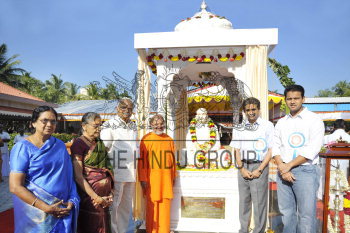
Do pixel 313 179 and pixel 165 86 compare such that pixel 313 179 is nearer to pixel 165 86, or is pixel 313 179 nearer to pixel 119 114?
pixel 119 114

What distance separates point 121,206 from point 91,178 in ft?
3.40

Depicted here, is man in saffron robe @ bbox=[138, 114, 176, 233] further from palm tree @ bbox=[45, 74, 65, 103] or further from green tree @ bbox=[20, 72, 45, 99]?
palm tree @ bbox=[45, 74, 65, 103]

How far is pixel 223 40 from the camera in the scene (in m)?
3.85

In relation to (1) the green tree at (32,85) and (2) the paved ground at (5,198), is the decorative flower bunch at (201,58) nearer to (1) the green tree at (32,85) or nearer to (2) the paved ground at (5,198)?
(2) the paved ground at (5,198)

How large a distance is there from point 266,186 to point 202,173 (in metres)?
0.93

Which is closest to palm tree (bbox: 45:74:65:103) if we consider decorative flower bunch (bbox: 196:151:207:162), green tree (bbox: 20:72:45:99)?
green tree (bbox: 20:72:45:99)

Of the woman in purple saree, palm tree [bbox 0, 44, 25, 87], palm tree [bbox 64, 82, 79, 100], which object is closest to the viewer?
Answer: the woman in purple saree

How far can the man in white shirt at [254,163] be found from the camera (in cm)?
282

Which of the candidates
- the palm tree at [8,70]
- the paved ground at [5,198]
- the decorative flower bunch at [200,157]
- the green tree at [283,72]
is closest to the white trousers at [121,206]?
the decorative flower bunch at [200,157]

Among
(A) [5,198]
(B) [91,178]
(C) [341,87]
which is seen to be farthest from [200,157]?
(C) [341,87]

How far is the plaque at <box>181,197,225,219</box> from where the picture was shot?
3496 millimetres

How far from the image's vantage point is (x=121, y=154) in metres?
3.06

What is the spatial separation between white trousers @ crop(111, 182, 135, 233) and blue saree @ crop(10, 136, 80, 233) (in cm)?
104

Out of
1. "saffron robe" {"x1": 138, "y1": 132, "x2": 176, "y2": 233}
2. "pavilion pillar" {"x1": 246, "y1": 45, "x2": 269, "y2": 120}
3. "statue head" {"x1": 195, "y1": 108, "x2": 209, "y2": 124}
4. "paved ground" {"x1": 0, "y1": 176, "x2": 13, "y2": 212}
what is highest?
"pavilion pillar" {"x1": 246, "y1": 45, "x2": 269, "y2": 120}
